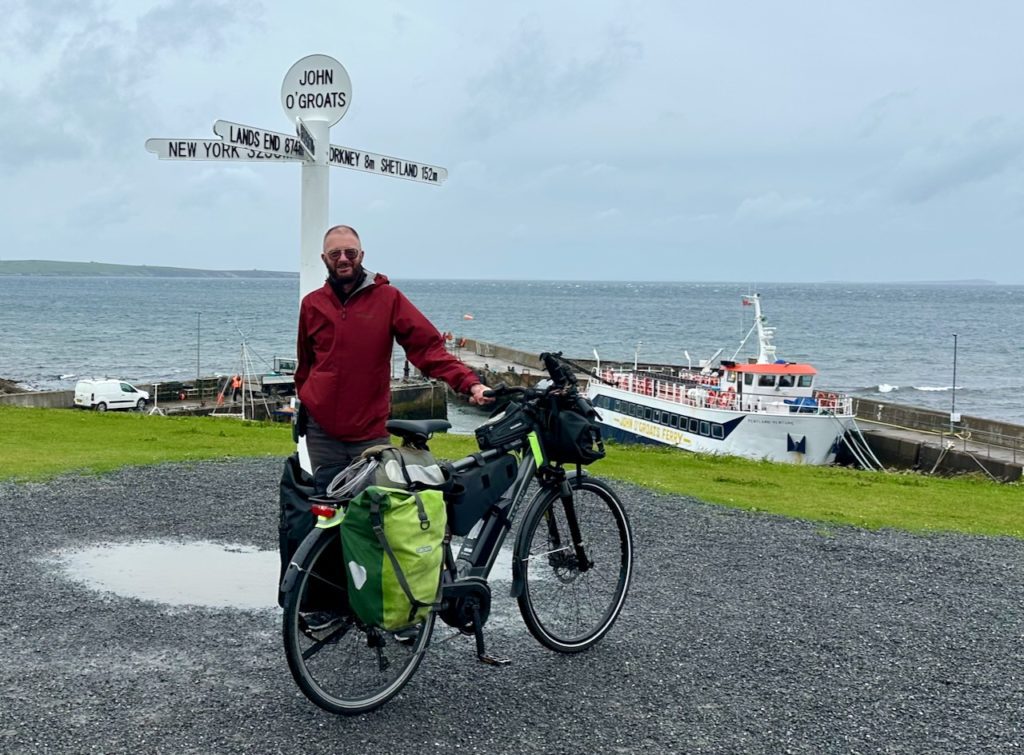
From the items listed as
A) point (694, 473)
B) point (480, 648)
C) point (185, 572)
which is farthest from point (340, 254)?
point (694, 473)

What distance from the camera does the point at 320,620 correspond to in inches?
163

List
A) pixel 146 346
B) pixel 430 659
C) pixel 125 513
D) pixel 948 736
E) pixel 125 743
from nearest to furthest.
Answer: pixel 125 743, pixel 948 736, pixel 430 659, pixel 125 513, pixel 146 346

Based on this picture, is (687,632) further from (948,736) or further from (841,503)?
(841,503)

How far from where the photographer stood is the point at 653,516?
27.3 feet

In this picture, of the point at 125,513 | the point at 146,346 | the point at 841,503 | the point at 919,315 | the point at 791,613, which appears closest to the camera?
the point at 791,613

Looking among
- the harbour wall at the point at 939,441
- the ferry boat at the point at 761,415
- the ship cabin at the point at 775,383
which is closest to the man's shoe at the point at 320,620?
the ferry boat at the point at 761,415

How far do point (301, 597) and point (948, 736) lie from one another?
8.93ft

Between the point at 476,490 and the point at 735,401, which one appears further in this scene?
the point at 735,401

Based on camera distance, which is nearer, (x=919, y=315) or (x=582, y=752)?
(x=582, y=752)

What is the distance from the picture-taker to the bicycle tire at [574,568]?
4793 mm

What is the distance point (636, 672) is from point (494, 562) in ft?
2.79

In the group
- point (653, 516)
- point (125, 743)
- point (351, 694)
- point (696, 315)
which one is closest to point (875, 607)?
point (653, 516)

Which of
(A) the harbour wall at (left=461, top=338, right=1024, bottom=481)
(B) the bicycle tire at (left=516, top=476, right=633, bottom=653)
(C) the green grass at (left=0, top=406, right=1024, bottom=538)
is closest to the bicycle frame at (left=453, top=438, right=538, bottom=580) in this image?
(B) the bicycle tire at (left=516, top=476, right=633, bottom=653)

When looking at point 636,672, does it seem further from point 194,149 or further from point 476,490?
point 194,149
